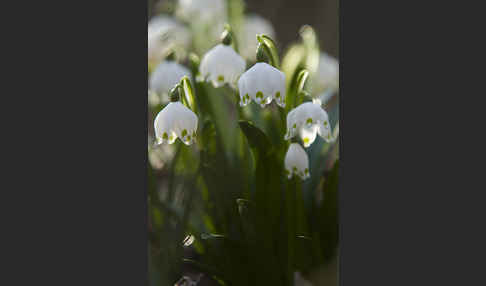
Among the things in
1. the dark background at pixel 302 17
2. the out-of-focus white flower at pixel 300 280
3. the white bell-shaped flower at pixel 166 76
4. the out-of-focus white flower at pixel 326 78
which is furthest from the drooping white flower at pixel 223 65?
the out-of-focus white flower at pixel 300 280

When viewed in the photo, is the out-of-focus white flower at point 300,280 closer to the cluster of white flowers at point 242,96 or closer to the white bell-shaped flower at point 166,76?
the cluster of white flowers at point 242,96

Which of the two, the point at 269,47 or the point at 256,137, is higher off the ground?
the point at 269,47

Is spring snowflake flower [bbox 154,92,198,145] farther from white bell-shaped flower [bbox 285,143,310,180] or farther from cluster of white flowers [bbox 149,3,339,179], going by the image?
white bell-shaped flower [bbox 285,143,310,180]

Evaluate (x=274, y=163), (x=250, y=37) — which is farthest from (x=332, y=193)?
(x=250, y=37)

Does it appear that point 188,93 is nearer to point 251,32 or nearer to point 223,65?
point 223,65

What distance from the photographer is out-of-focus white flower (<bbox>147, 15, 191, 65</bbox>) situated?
173 cm

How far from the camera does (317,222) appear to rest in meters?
1.80

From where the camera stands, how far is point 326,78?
6.24 ft

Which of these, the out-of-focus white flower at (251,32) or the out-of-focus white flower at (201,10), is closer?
the out-of-focus white flower at (251,32)

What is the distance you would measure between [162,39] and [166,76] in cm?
18

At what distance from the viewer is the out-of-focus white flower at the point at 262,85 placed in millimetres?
1387

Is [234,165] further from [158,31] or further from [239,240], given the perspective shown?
[158,31]

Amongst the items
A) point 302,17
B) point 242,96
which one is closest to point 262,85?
point 242,96

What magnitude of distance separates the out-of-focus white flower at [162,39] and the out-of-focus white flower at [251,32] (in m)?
0.20
